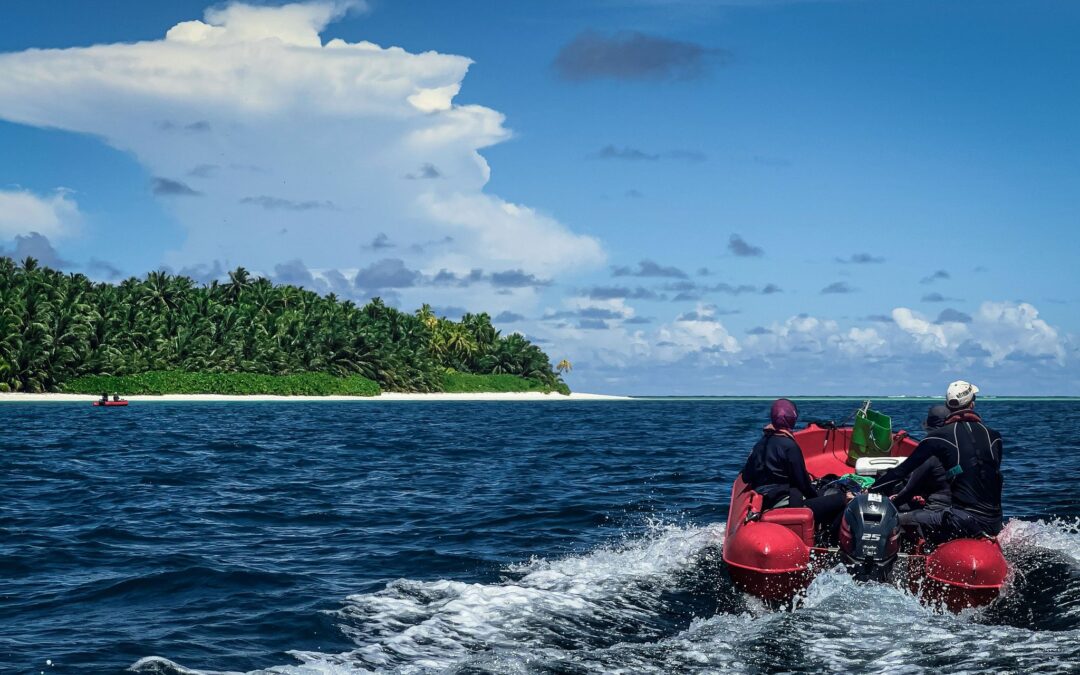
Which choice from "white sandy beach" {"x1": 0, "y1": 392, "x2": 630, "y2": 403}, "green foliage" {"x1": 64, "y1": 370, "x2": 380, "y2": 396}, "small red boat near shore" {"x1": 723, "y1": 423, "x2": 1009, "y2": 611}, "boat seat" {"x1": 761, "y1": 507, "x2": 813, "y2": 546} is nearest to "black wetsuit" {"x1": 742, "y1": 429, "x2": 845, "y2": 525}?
"small red boat near shore" {"x1": 723, "y1": 423, "x2": 1009, "y2": 611}

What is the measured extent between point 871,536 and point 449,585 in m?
4.30

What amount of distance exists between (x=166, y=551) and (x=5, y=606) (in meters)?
3.02

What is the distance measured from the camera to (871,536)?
9.61m

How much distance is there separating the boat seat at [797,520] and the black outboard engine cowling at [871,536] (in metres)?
0.35

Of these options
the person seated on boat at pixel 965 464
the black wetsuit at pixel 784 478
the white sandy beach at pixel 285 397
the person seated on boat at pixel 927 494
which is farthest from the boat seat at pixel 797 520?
the white sandy beach at pixel 285 397

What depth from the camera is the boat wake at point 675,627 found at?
26.1 ft

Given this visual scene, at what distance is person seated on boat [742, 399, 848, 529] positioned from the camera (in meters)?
10.5

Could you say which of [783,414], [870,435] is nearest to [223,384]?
[870,435]

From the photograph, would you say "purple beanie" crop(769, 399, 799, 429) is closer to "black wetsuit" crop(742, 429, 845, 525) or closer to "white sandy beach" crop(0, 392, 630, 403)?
"black wetsuit" crop(742, 429, 845, 525)

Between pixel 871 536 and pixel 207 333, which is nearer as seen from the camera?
pixel 871 536

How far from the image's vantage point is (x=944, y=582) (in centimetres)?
923

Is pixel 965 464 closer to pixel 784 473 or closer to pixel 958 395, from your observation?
pixel 958 395

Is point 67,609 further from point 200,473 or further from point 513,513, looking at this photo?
point 200,473

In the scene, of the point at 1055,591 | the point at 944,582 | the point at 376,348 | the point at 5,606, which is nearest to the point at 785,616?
the point at 944,582
